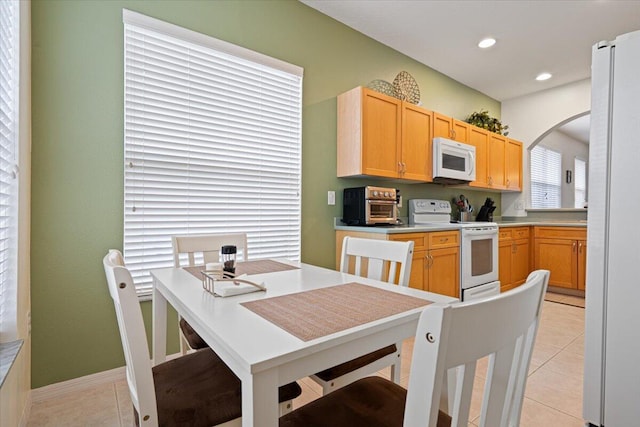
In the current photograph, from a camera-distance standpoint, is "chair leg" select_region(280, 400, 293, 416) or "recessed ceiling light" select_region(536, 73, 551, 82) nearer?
"chair leg" select_region(280, 400, 293, 416)

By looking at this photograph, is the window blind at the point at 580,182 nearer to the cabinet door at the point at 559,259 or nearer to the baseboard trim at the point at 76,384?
the cabinet door at the point at 559,259

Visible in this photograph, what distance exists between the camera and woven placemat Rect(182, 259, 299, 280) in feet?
5.07

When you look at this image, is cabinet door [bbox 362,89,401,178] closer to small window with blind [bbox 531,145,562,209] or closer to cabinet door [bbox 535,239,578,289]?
cabinet door [bbox 535,239,578,289]

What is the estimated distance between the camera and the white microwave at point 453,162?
3.42 meters

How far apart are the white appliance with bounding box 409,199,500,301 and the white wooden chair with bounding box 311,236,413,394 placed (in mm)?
1923

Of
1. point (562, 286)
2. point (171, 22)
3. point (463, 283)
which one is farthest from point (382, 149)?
point (562, 286)

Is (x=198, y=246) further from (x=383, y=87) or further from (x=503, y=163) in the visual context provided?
(x=503, y=163)

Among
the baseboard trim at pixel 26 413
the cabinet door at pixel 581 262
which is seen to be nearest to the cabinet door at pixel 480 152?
the cabinet door at pixel 581 262

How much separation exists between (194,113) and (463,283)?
2855 mm

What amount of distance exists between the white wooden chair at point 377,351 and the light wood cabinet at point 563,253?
3.59 metres

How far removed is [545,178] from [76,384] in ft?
23.0

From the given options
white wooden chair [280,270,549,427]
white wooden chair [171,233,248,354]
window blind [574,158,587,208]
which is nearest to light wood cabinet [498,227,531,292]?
white wooden chair [171,233,248,354]

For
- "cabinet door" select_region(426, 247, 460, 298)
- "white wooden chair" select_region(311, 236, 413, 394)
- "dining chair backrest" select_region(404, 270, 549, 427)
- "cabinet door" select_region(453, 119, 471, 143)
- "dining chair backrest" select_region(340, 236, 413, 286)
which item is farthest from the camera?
"cabinet door" select_region(453, 119, 471, 143)

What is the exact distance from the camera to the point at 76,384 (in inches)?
73.7
